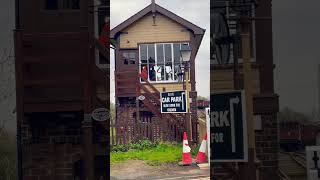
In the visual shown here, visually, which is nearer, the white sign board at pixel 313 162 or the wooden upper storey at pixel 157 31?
the wooden upper storey at pixel 157 31

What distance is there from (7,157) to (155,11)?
3.22 feet

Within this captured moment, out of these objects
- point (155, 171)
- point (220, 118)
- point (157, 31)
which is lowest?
point (155, 171)

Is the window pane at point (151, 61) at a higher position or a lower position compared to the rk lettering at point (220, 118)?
higher

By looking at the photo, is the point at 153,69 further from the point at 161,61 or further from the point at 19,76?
the point at 19,76

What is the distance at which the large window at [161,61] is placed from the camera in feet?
5.75

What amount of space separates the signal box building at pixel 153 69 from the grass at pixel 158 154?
42 mm

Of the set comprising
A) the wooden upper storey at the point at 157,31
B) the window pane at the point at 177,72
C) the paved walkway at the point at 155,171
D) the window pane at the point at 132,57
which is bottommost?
the paved walkway at the point at 155,171

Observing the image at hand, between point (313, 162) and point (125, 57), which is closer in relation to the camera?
point (125, 57)

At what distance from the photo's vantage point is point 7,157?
6.22 ft

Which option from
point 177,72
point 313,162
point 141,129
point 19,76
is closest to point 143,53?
point 177,72

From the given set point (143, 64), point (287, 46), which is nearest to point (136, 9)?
point (143, 64)

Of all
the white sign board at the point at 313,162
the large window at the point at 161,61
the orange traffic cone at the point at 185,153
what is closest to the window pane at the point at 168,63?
the large window at the point at 161,61

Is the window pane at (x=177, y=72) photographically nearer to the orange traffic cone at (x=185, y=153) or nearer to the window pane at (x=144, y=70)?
the window pane at (x=144, y=70)

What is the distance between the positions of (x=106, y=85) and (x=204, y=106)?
1.49 feet
